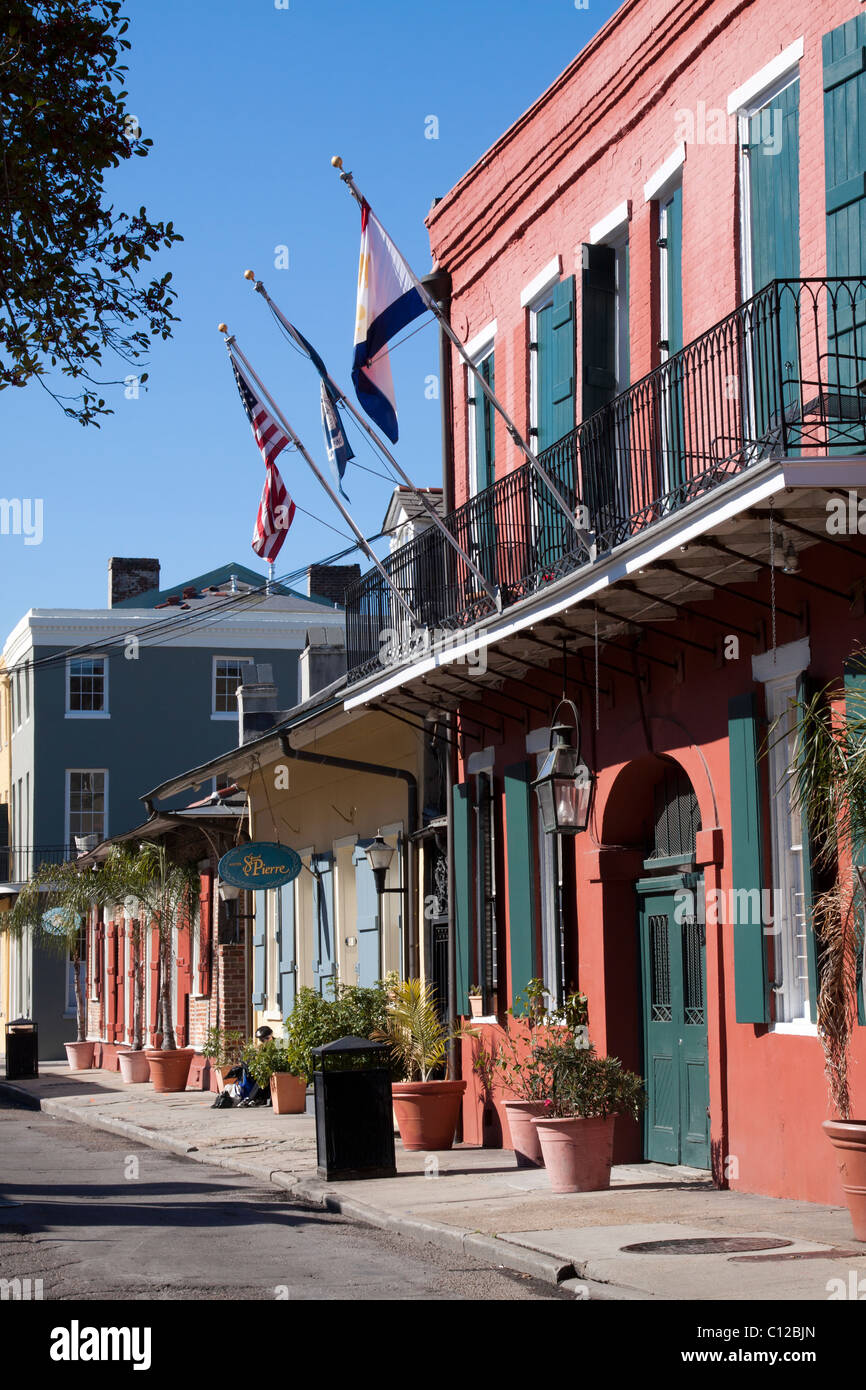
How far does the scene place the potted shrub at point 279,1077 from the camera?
68.1 feet

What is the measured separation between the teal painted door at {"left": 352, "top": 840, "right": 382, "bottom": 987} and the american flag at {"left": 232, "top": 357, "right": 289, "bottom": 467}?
550cm

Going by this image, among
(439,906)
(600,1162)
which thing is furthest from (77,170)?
(439,906)

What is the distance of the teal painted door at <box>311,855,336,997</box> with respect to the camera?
71.6 feet

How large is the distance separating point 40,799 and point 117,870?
13.3 metres

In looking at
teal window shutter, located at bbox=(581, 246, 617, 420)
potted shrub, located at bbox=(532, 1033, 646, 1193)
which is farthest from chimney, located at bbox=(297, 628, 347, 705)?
potted shrub, located at bbox=(532, 1033, 646, 1193)

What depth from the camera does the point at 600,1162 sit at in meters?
12.2

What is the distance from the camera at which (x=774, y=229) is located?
1195 centimetres

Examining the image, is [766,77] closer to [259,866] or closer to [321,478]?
[321,478]

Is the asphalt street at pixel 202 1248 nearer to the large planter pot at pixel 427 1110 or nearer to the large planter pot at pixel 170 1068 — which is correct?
the large planter pot at pixel 427 1110

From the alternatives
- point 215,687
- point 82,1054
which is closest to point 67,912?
point 82,1054

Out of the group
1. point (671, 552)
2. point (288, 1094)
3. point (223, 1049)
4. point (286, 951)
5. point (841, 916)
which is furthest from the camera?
point (223, 1049)

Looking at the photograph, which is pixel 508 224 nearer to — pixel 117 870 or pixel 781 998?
pixel 781 998

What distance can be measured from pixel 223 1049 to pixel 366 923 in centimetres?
531
